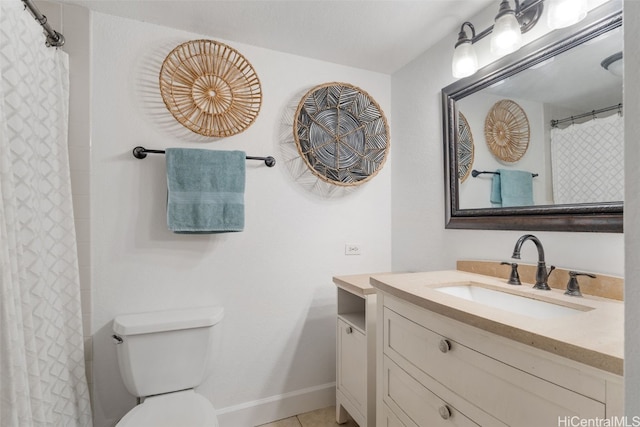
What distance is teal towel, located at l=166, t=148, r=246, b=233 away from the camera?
1.51 m

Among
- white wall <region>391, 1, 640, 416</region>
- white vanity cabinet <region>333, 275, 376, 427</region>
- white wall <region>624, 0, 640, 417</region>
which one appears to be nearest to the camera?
white wall <region>624, 0, 640, 417</region>

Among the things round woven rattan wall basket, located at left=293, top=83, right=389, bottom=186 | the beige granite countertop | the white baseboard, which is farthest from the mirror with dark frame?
the white baseboard

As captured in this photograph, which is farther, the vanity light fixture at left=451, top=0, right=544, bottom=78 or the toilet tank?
the toilet tank

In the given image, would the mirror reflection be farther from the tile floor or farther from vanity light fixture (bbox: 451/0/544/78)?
the tile floor

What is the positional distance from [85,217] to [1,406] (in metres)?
0.82

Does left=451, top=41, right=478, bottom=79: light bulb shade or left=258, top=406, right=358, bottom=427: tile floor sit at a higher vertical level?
left=451, top=41, right=478, bottom=79: light bulb shade

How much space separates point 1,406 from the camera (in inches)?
34.7

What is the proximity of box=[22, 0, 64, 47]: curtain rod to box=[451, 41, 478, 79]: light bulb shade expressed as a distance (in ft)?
5.60

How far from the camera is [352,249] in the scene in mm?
2012

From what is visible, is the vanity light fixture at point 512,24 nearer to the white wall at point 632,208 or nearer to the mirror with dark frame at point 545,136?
the mirror with dark frame at point 545,136

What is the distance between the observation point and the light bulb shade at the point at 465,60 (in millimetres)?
1404

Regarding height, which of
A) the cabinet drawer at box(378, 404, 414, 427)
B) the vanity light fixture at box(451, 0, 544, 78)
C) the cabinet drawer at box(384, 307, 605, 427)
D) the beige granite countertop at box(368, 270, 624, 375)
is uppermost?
the vanity light fixture at box(451, 0, 544, 78)

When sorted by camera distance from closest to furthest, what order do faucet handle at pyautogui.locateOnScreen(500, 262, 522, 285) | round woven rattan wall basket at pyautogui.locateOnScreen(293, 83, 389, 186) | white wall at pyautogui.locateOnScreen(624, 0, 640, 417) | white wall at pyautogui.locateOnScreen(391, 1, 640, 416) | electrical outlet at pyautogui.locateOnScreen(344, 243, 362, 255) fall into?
1. white wall at pyautogui.locateOnScreen(624, 0, 640, 417)
2. white wall at pyautogui.locateOnScreen(391, 1, 640, 416)
3. faucet handle at pyautogui.locateOnScreen(500, 262, 522, 285)
4. round woven rattan wall basket at pyautogui.locateOnScreen(293, 83, 389, 186)
5. electrical outlet at pyautogui.locateOnScreen(344, 243, 362, 255)

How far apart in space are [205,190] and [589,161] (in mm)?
1602
